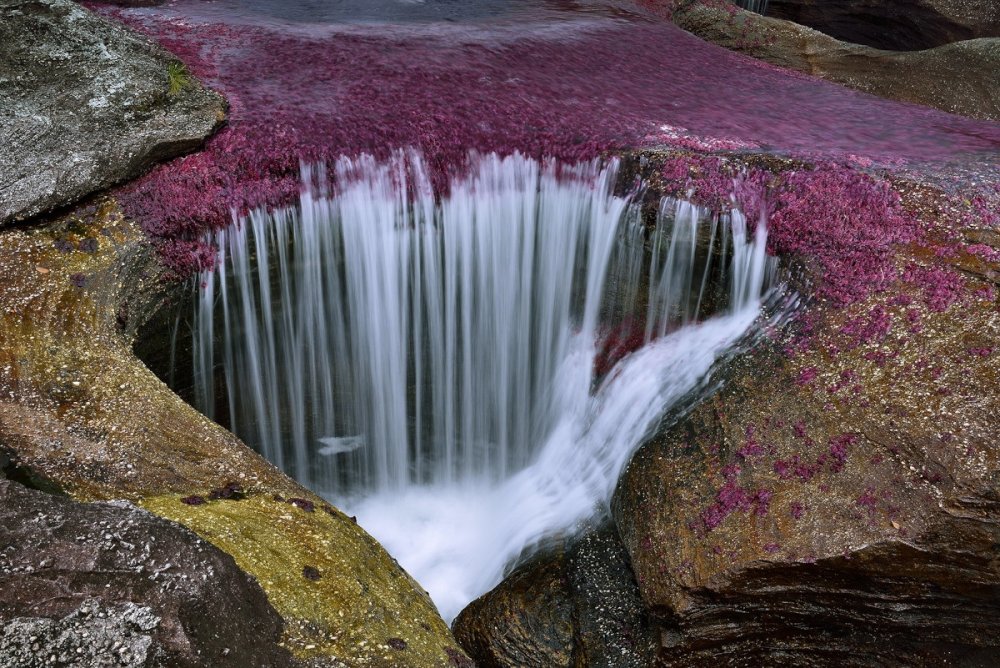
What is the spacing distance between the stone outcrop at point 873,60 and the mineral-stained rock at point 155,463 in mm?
9929

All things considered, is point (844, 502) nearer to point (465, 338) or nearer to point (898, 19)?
point (465, 338)

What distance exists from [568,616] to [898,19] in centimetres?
1328

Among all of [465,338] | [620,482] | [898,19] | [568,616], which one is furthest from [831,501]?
[898,19]

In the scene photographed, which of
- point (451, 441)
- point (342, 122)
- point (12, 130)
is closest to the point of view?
point (12, 130)

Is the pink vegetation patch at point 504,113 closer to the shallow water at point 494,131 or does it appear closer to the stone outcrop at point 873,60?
the shallow water at point 494,131

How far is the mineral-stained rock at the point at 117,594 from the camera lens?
→ 3049 mm

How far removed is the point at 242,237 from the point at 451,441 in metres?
2.72

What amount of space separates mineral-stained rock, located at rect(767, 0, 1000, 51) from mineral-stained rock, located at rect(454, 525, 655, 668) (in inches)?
490

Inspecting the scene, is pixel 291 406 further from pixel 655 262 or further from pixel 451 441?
pixel 655 262

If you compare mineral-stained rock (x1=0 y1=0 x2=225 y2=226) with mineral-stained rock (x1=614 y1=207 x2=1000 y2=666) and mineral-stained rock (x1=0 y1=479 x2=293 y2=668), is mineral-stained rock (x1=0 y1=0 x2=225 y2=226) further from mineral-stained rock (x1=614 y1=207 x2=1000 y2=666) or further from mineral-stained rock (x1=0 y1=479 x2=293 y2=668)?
mineral-stained rock (x1=614 y1=207 x2=1000 y2=666)

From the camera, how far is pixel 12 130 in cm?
604

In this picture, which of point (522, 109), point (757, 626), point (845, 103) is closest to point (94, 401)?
point (757, 626)

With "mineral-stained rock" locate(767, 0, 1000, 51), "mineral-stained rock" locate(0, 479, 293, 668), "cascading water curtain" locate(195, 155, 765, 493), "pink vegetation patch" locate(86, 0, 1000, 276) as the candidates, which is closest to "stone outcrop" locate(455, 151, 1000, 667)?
"pink vegetation patch" locate(86, 0, 1000, 276)

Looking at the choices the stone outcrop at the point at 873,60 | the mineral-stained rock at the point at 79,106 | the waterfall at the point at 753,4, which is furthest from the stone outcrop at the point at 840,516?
the waterfall at the point at 753,4
